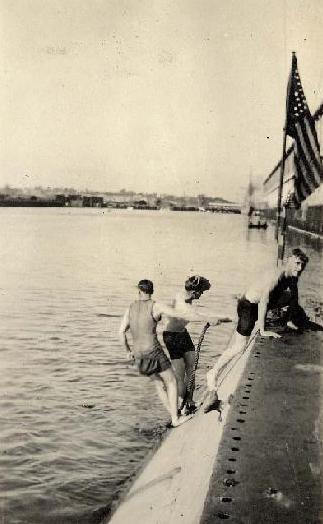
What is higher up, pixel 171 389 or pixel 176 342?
pixel 176 342

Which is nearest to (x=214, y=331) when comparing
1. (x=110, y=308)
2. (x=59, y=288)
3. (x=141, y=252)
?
(x=110, y=308)

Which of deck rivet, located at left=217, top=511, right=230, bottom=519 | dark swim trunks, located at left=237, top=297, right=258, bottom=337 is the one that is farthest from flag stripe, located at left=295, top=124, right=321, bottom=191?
deck rivet, located at left=217, top=511, right=230, bottom=519

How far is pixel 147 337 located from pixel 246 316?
1.65m

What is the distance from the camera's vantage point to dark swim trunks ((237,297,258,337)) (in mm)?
7098

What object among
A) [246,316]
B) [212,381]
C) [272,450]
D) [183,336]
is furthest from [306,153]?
[272,450]

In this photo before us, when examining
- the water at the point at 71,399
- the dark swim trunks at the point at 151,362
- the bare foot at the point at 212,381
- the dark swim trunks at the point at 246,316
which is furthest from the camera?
the water at the point at 71,399

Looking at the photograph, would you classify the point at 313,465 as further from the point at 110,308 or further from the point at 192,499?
the point at 110,308

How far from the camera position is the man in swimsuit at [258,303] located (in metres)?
6.68

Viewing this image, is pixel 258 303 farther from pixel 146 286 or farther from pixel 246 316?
pixel 146 286

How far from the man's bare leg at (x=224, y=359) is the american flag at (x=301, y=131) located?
632 centimetres

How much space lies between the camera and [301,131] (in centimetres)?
1205

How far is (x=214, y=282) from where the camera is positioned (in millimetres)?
32250

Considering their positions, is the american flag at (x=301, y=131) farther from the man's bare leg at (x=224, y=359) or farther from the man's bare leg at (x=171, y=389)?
the man's bare leg at (x=171, y=389)

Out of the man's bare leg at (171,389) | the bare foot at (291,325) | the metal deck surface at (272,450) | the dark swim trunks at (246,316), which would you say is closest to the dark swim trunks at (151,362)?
the man's bare leg at (171,389)
